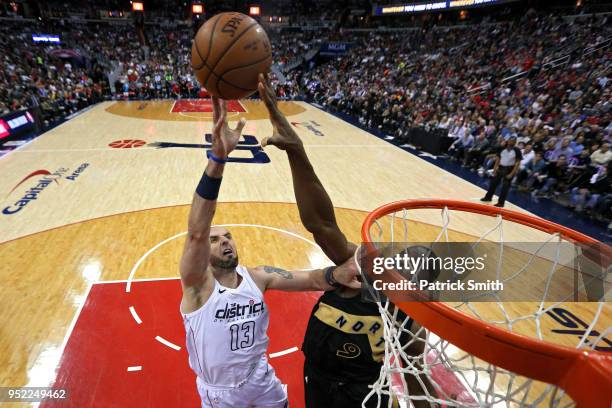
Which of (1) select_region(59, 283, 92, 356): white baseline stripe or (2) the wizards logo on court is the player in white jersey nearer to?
(1) select_region(59, 283, 92, 356): white baseline stripe

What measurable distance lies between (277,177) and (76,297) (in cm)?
510

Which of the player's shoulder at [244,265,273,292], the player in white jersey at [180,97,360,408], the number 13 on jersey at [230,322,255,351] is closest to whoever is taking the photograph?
the player in white jersey at [180,97,360,408]

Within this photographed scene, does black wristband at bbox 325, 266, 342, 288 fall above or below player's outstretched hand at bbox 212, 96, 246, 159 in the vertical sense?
below

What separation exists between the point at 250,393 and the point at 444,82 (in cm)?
1852

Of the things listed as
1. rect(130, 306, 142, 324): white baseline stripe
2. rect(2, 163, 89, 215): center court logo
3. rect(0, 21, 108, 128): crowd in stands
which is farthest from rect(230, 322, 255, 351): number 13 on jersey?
rect(0, 21, 108, 128): crowd in stands

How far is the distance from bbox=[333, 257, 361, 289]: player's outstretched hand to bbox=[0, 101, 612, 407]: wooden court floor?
189 centimetres

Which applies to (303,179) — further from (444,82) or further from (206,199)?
(444,82)

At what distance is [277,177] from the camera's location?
8.68 metres

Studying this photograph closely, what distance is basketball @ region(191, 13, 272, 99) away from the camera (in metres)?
2.05

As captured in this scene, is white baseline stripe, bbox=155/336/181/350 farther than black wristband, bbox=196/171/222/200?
Yes

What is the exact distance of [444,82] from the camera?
1783 centimetres

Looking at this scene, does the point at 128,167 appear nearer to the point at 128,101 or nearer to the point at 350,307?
the point at 350,307

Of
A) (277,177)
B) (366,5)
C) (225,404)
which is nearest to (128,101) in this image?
(277,177)

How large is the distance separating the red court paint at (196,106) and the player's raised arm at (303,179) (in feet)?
54.0
